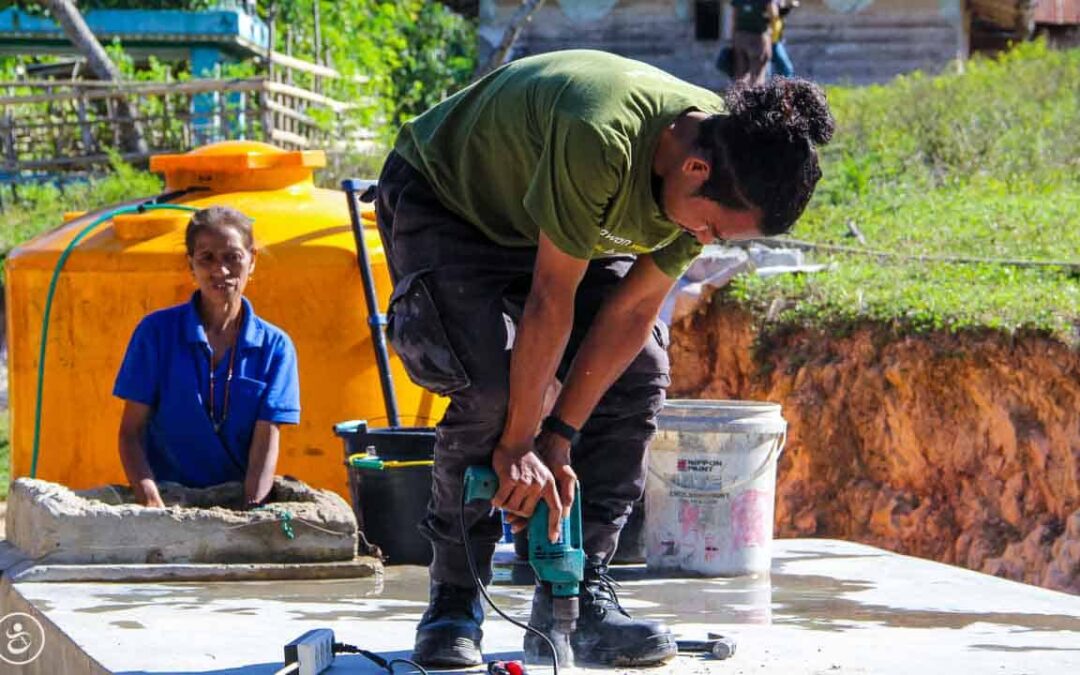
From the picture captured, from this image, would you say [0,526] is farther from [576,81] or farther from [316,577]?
[576,81]

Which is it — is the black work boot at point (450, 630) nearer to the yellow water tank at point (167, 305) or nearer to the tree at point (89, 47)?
the yellow water tank at point (167, 305)

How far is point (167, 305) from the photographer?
594 cm

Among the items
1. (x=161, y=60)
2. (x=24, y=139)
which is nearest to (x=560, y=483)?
(x=24, y=139)

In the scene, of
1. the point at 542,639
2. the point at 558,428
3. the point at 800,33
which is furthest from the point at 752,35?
the point at 542,639

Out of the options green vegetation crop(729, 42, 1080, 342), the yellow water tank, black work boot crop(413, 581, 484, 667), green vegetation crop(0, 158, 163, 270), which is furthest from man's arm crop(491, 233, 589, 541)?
green vegetation crop(0, 158, 163, 270)

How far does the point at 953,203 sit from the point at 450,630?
30.6 ft

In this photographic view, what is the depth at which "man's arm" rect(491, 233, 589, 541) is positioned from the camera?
3307mm

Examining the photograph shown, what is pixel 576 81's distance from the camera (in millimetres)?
3311

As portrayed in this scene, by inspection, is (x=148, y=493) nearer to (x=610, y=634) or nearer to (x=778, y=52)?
(x=610, y=634)

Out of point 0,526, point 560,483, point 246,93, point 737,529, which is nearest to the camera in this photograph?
point 560,483

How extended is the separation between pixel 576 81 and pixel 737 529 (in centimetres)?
215

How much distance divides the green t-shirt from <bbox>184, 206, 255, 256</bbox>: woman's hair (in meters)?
1.46

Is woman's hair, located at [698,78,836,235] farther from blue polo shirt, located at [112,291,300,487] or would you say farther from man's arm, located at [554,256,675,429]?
blue polo shirt, located at [112,291,300,487]

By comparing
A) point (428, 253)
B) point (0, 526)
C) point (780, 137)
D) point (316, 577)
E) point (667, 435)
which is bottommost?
point (0, 526)
